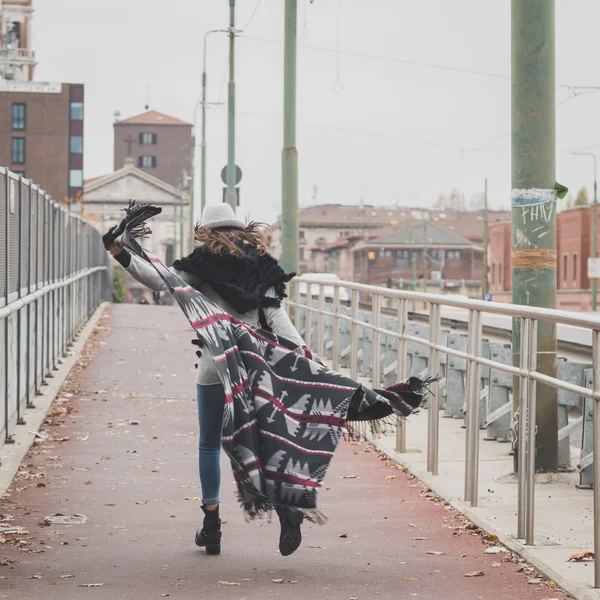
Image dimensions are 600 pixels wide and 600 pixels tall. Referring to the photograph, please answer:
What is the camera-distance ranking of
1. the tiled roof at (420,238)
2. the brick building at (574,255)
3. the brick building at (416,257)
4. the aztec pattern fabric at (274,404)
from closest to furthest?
the aztec pattern fabric at (274,404), the brick building at (574,255), the brick building at (416,257), the tiled roof at (420,238)

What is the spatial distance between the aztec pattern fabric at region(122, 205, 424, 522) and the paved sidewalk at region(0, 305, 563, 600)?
1.41 feet

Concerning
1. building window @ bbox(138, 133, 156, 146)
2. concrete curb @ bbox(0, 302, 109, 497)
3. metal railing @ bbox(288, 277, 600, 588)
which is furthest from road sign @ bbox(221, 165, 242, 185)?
building window @ bbox(138, 133, 156, 146)

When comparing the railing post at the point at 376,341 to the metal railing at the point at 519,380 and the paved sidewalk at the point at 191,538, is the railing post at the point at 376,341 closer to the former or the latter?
the metal railing at the point at 519,380

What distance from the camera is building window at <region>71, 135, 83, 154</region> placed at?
114750 mm

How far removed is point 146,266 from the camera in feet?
21.1

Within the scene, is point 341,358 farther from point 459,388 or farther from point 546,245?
point 546,245

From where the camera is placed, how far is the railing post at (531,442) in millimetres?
6723

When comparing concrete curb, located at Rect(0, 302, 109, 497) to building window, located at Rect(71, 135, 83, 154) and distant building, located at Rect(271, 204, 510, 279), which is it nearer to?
building window, located at Rect(71, 135, 83, 154)

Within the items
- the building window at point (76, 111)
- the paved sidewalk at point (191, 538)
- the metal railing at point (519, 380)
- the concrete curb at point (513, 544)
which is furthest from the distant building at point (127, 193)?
the concrete curb at point (513, 544)

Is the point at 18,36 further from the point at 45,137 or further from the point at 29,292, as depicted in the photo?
the point at 29,292

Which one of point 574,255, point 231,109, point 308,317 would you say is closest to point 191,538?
point 308,317

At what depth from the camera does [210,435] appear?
6773 mm

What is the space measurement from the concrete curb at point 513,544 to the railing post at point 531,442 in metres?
0.10

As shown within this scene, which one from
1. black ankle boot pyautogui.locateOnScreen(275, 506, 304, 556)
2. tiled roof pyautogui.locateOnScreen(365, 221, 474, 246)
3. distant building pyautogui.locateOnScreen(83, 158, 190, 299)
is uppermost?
distant building pyautogui.locateOnScreen(83, 158, 190, 299)
